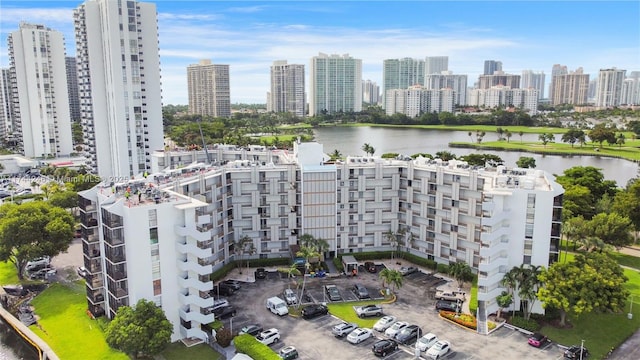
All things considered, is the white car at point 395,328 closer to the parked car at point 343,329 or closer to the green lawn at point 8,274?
the parked car at point 343,329

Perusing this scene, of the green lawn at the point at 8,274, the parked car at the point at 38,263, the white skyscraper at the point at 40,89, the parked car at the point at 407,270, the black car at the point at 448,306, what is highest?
the white skyscraper at the point at 40,89

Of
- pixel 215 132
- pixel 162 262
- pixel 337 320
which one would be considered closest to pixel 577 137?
pixel 215 132

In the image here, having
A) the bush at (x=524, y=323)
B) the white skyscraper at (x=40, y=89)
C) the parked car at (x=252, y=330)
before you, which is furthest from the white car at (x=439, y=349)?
the white skyscraper at (x=40, y=89)

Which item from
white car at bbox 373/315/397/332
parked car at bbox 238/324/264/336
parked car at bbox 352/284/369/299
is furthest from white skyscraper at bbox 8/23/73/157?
white car at bbox 373/315/397/332

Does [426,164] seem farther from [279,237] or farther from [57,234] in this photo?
[57,234]

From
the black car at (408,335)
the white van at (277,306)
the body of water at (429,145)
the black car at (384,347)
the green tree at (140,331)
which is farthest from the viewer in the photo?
the body of water at (429,145)

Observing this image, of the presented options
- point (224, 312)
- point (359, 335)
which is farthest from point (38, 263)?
point (359, 335)
